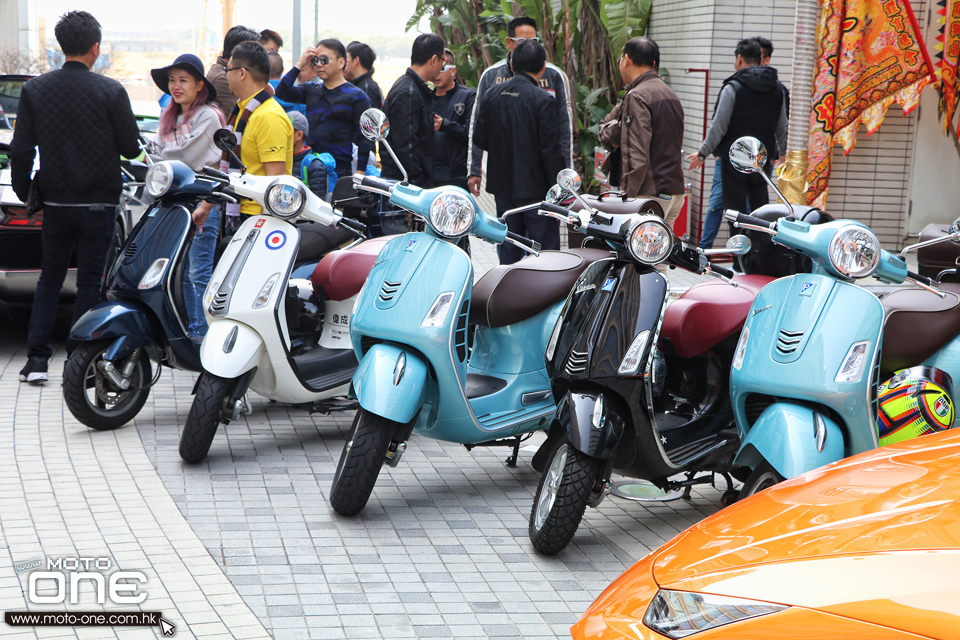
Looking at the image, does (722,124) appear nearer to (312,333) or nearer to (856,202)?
(856,202)

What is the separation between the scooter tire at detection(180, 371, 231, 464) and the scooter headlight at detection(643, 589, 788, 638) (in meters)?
2.83

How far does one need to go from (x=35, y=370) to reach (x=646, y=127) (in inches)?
186

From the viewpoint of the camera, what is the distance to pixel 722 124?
9.23 metres

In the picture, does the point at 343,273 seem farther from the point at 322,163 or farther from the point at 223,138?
the point at 322,163

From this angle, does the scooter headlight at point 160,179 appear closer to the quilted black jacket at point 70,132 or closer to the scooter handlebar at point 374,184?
the quilted black jacket at point 70,132

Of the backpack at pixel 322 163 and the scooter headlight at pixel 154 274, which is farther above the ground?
the backpack at pixel 322 163

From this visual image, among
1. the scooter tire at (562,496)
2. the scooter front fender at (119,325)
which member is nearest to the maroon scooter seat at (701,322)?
the scooter tire at (562,496)

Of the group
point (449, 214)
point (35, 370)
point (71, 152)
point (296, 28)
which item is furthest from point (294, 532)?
point (296, 28)

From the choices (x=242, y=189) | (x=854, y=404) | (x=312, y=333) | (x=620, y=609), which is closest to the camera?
(x=620, y=609)

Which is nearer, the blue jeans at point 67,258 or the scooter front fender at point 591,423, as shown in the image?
the scooter front fender at point 591,423

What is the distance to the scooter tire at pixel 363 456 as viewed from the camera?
4.05m

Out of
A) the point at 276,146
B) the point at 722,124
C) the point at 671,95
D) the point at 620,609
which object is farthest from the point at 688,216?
the point at 620,609

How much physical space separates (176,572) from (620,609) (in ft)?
6.30

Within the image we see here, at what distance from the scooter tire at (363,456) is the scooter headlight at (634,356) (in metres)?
0.99
